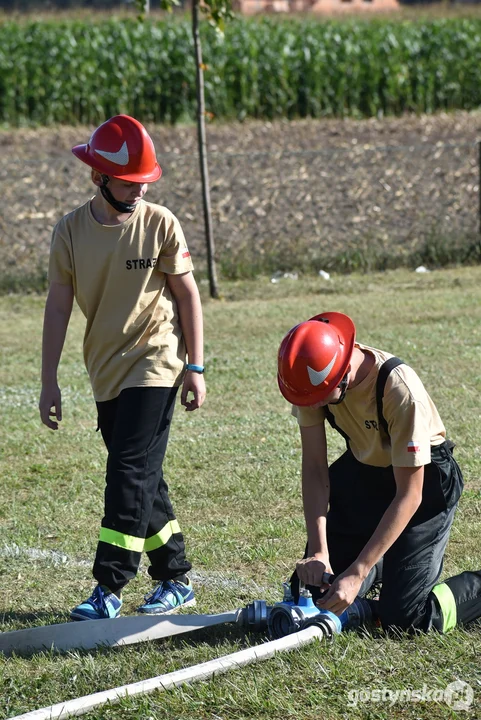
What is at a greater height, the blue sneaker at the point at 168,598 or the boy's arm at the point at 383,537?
the boy's arm at the point at 383,537

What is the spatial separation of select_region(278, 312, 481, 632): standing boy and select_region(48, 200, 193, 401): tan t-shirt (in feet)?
2.23

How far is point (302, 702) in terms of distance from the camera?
3.36 m

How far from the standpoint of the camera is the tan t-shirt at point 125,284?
4113 millimetres

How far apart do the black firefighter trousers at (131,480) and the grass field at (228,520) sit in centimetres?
35

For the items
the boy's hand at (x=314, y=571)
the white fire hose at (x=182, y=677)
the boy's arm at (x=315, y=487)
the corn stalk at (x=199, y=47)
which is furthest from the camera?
the corn stalk at (x=199, y=47)

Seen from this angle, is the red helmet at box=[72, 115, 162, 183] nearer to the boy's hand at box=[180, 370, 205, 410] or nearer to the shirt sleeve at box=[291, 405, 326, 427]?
the boy's hand at box=[180, 370, 205, 410]

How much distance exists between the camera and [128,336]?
416 centimetres

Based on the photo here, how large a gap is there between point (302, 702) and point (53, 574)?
1725mm

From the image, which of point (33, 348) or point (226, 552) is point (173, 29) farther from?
point (226, 552)

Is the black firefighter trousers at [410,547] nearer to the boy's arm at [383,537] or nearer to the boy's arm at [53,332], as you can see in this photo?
the boy's arm at [383,537]

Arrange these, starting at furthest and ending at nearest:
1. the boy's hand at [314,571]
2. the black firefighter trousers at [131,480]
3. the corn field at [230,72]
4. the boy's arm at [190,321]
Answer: the corn field at [230,72], the boy's arm at [190,321], the black firefighter trousers at [131,480], the boy's hand at [314,571]

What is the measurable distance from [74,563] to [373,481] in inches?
63.7

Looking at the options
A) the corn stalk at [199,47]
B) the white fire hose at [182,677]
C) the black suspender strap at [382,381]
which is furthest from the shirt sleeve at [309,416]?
the corn stalk at [199,47]

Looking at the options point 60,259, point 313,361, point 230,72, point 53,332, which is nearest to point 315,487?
point 313,361
